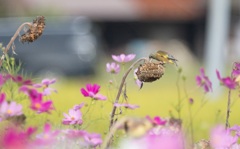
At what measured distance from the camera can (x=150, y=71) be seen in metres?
2.11

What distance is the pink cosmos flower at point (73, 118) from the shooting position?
6.81 ft

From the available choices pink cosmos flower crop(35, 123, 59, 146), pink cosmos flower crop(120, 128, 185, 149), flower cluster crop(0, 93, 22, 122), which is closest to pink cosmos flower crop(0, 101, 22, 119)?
flower cluster crop(0, 93, 22, 122)

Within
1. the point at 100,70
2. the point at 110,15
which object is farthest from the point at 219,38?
the point at 110,15

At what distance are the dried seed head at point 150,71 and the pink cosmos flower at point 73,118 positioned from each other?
17cm

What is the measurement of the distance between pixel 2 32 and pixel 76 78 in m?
1.18

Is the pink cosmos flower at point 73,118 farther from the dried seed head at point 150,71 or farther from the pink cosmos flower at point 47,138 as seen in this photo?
the pink cosmos flower at point 47,138

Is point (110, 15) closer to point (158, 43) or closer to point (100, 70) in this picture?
point (158, 43)

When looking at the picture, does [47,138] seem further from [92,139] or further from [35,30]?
[35,30]

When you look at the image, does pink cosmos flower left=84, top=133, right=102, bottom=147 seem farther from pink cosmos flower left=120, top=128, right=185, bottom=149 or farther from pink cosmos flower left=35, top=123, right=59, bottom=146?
pink cosmos flower left=120, top=128, right=185, bottom=149

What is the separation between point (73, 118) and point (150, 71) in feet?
0.68

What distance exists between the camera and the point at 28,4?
20.9 meters

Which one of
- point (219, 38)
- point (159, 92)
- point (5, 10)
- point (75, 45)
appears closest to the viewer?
point (159, 92)

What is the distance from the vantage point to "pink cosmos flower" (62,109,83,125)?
6.81 ft

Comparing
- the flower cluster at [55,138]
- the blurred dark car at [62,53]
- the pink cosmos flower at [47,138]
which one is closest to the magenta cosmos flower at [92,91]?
the flower cluster at [55,138]
